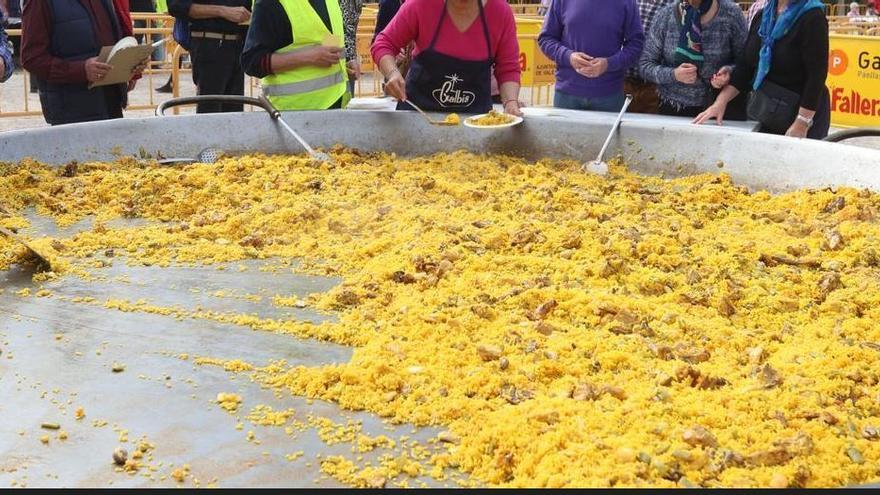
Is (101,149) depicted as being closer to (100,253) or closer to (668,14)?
(100,253)

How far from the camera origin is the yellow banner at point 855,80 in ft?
32.8

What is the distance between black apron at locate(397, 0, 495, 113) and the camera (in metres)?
4.94

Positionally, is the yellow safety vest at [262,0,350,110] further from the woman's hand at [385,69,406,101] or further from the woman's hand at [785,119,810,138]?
the woman's hand at [785,119,810,138]

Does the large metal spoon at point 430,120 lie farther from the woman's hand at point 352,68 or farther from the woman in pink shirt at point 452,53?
the woman's hand at point 352,68

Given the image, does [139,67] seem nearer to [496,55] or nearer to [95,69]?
[95,69]

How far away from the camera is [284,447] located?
2.04m

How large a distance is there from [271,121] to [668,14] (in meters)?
2.26

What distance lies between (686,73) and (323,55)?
1.95m

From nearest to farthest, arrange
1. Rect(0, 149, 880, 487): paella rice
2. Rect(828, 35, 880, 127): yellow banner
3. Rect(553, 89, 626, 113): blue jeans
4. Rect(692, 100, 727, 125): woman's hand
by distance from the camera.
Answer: Rect(0, 149, 880, 487): paella rice < Rect(692, 100, 727, 125): woman's hand < Rect(553, 89, 626, 113): blue jeans < Rect(828, 35, 880, 127): yellow banner

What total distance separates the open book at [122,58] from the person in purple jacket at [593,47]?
2.26m

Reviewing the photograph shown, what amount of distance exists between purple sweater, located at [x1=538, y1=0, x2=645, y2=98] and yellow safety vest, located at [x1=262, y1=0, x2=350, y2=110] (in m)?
1.31

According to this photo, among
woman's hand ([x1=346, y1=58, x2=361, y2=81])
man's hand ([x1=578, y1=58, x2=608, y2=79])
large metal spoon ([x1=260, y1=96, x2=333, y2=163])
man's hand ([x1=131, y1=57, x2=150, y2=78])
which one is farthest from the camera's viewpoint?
woman's hand ([x1=346, y1=58, x2=361, y2=81])

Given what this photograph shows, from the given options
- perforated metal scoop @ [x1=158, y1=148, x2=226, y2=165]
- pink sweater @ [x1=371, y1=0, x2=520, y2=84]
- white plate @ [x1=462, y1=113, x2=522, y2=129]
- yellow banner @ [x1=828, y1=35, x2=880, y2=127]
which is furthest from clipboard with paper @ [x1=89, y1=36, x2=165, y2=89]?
yellow banner @ [x1=828, y1=35, x2=880, y2=127]

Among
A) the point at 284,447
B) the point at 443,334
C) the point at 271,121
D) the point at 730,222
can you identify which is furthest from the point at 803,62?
the point at 284,447
